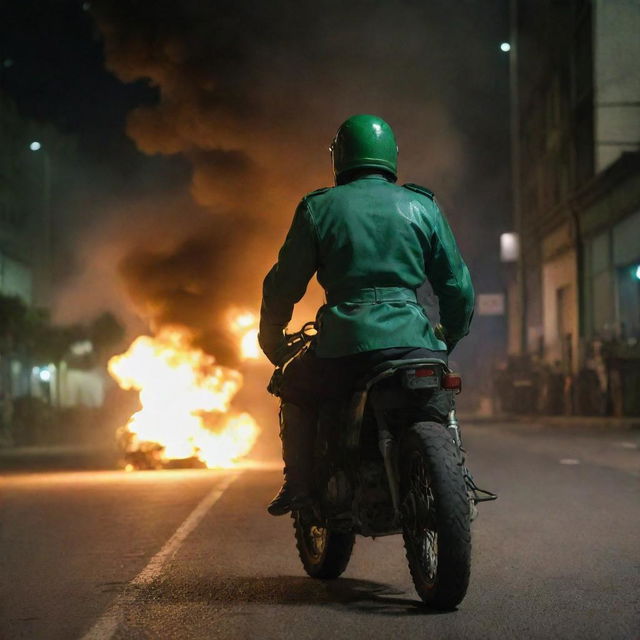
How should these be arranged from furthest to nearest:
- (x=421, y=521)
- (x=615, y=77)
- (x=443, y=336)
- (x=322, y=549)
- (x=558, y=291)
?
(x=558, y=291) → (x=615, y=77) → (x=322, y=549) → (x=443, y=336) → (x=421, y=521)

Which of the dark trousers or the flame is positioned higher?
the flame

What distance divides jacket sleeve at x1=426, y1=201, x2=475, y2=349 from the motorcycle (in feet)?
2.15

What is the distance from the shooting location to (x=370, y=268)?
17.3ft

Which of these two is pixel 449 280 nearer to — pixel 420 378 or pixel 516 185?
pixel 420 378

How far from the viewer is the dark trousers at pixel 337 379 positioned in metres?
5.01

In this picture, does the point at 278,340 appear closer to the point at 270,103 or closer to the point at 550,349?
the point at 270,103

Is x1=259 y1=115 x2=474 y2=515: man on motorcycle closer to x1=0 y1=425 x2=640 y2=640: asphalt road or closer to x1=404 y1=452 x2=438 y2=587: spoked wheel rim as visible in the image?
x1=404 y1=452 x2=438 y2=587: spoked wheel rim

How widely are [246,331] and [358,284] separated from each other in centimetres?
1321

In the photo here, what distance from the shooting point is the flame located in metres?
17.9

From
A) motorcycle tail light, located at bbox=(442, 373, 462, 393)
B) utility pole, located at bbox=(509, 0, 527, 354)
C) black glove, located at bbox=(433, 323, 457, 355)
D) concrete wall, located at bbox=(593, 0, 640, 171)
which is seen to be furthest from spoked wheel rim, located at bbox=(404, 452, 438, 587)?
utility pole, located at bbox=(509, 0, 527, 354)

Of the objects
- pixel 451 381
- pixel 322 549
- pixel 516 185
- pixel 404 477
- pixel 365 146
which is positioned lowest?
pixel 322 549

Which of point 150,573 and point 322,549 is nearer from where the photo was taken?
point 322,549

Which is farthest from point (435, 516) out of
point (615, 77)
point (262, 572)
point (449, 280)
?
point (615, 77)

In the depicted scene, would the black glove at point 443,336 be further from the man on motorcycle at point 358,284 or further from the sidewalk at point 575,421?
the sidewalk at point 575,421
